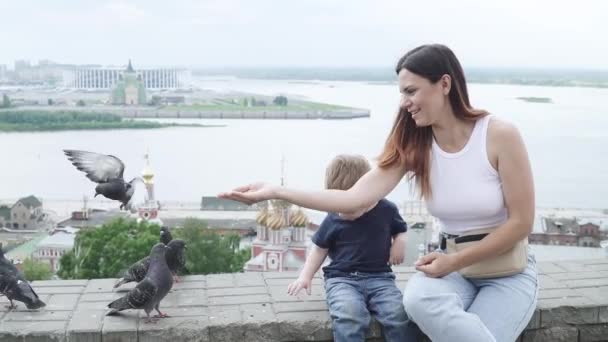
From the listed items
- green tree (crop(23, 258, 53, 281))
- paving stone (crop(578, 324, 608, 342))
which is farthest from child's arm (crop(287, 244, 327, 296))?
A: green tree (crop(23, 258, 53, 281))

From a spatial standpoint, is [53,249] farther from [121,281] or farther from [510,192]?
[510,192]

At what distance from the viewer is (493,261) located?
1.32 m

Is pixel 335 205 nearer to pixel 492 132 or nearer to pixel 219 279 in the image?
pixel 492 132

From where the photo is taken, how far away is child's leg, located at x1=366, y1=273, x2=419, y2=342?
139 centimetres

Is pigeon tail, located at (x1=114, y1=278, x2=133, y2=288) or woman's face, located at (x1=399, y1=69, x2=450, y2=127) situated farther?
pigeon tail, located at (x1=114, y1=278, x2=133, y2=288)

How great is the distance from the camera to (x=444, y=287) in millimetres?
1301

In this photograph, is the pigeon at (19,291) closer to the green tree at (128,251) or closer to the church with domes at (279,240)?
the green tree at (128,251)

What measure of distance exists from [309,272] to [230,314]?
→ 0.18 metres

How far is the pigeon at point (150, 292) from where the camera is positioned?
1.39m

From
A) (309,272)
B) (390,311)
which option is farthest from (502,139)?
(309,272)

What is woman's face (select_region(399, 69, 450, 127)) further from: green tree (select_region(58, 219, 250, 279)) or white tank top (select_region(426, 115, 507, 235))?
green tree (select_region(58, 219, 250, 279))

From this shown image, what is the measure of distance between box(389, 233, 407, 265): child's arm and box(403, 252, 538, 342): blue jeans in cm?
21

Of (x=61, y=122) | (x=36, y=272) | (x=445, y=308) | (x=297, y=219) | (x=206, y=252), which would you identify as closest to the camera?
(x=445, y=308)

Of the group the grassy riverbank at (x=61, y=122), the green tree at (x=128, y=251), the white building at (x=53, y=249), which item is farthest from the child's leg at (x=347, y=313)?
the grassy riverbank at (x=61, y=122)
